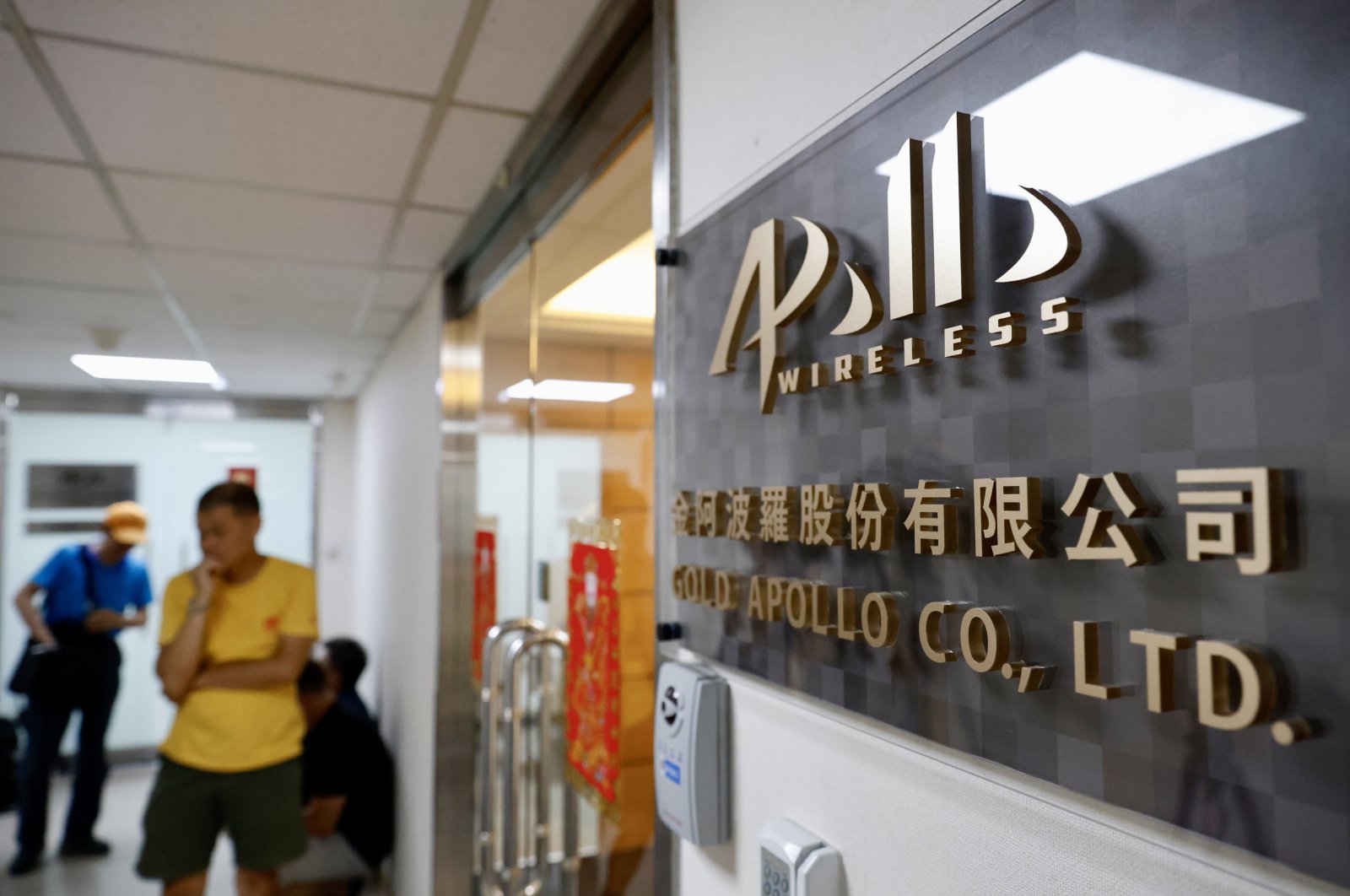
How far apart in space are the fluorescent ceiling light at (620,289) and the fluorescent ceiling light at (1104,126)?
0.72m

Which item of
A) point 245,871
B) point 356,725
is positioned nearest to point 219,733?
point 245,871

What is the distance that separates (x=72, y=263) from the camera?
3189mm

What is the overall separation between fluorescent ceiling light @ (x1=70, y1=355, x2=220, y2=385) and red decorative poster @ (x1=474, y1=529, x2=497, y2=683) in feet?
12.2

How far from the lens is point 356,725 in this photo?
4258 mm

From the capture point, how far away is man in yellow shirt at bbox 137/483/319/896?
313cm

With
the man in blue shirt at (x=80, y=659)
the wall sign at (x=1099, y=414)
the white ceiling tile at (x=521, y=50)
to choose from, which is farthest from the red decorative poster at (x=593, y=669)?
the man in blue shirt at (x=80, y=659)

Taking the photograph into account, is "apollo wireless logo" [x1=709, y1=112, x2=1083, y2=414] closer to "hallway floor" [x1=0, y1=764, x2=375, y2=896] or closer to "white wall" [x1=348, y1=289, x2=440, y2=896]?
"white wall" [x1=348, y1=289, x2=440, y2=896]

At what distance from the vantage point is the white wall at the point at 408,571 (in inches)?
135

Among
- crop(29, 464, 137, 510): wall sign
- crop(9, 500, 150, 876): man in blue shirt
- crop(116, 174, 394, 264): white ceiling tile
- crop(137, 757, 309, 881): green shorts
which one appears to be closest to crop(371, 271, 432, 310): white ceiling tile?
crop(116, 174, 394, 264): white ceiling tile

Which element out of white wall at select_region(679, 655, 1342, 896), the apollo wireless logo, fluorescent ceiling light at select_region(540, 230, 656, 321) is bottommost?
white wall at select_region(679, 655, 1342, 896)

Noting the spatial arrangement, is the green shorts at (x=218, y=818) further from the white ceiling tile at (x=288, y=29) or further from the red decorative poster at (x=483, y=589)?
the white ceiling tile at (x=288, y=29)

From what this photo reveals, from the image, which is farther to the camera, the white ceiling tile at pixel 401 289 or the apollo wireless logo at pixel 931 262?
the white ceiling tile at pixel 401 289

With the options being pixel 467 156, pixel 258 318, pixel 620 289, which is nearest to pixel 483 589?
pixel 467 156

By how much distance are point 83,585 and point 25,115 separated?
4.17 meters
